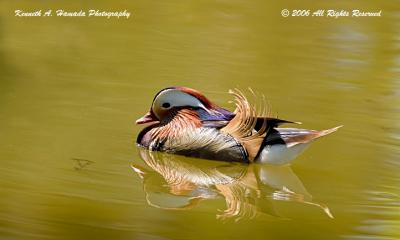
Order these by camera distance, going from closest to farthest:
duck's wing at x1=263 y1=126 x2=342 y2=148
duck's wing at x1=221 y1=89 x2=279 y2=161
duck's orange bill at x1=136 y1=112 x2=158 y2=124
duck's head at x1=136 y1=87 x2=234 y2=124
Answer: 1. duck's wing at x1=263 y1=126 x2=342 y2=148
2. duck's wing at x1=221 y1=89 x2=279 y2=161
3. duck's head at x1=136 y1=87 x2=234 y2=124
4. duck's orange bill at x1=136 y1=112 x2=158 y2=124

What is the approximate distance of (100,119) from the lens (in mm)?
8031

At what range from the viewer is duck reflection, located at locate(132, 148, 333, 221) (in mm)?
6355

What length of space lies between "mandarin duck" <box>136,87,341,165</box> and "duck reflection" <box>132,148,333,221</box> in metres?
0.09

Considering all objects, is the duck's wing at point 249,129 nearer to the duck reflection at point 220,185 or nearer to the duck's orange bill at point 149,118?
the duck reflection at point 220,185

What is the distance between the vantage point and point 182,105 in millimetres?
7883

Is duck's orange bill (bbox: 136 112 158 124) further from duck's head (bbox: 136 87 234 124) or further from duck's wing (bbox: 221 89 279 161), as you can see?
duck's wing (bbox: 221 89 279 161)

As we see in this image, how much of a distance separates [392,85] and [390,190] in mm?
2802

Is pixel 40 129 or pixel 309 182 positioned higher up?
pixel 40 129

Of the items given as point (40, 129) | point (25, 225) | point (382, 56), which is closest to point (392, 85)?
point (382, 56)

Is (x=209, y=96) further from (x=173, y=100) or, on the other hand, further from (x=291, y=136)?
(x=291, y=136)

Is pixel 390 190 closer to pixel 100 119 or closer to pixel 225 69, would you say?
pixel 100 119

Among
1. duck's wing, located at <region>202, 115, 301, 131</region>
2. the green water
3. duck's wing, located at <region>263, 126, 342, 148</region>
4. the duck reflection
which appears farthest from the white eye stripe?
duck's wing, located at <region>263, 126, 342, 148</region>

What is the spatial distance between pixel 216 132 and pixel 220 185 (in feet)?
2.47

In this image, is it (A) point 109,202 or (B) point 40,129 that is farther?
(B) point 40,129
